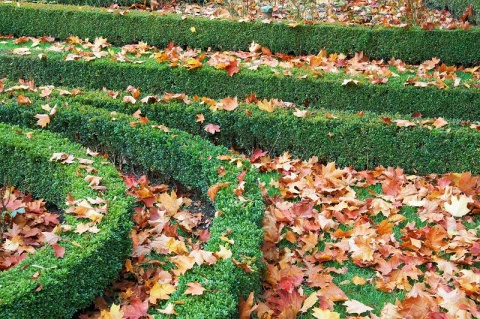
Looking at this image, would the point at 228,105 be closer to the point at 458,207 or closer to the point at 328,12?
the point at 458,207

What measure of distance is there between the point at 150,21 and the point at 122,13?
0.49 m

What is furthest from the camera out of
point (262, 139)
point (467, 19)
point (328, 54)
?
point (467, 19)

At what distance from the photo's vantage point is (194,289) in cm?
324

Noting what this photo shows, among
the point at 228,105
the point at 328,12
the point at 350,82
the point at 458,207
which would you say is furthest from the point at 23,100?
the point at 328,12

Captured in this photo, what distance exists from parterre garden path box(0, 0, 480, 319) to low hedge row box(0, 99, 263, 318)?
0.05 ft

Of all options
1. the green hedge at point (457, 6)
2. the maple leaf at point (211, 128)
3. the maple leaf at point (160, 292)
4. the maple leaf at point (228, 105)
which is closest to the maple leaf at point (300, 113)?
the maple leaf at point (228, 105)

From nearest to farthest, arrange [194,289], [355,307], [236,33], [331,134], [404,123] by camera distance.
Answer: [194,289], [355,307], [404,123], [331,134], [236,33]

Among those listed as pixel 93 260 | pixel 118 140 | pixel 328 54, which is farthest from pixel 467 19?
pixel 93 260

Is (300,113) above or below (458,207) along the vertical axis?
above

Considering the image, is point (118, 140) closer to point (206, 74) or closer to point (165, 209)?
point (165, 209)

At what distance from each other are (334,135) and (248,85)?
161 cm

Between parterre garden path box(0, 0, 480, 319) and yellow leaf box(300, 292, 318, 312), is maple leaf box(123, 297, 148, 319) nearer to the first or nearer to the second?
parterre garden path box(0, 0, 480, 319)

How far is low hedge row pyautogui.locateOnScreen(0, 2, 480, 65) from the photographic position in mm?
8398

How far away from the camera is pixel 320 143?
19.0ft
